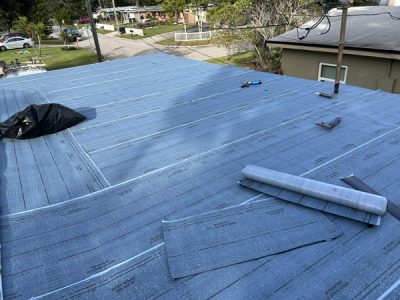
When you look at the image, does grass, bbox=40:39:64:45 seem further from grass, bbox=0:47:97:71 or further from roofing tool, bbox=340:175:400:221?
roofing tool, bbox=340:175:400:221

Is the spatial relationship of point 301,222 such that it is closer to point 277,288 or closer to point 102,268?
point 277,288

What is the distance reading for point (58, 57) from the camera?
3120cm

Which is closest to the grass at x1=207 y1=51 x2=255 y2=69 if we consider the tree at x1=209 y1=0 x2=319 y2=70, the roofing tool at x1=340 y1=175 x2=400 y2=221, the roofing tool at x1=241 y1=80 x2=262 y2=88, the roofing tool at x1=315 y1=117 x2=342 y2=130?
the tree at x1=209 y1=0 x2=319 y2=70

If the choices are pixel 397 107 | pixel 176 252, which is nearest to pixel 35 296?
pixel 176 252

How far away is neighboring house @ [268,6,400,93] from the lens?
1042 centimetres

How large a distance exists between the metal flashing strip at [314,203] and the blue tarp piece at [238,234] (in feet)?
0.38

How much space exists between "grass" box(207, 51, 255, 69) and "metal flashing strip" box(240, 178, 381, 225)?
2151 cm

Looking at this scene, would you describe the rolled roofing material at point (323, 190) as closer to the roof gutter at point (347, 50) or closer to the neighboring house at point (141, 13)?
the roof gutter at point (347, 50)

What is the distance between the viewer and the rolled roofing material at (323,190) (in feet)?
11.3

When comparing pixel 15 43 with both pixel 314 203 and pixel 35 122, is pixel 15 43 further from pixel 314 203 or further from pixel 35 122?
pixel 314 203

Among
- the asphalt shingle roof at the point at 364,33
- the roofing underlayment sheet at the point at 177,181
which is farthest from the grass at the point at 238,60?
the roofing underlayment sheet at the point at 177,181

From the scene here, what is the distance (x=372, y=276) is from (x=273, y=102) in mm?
5497

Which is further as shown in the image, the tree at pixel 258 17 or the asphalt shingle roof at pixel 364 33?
the tree at pixel 258 17

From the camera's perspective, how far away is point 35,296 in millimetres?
2834
